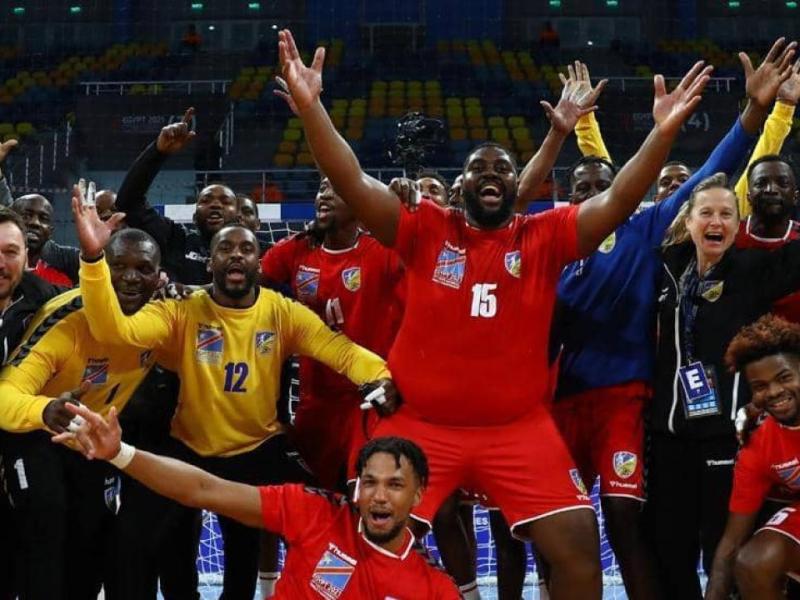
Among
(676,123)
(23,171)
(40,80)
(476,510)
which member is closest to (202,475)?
(676,123)

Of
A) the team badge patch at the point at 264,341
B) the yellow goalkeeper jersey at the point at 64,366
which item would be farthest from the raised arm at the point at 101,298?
the team badge patch at the point at 264,341

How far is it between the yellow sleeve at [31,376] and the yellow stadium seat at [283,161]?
11.6 m

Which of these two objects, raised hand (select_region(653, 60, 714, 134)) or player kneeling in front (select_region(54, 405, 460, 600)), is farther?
raised hand (select_region(653, 60, 714, 134))

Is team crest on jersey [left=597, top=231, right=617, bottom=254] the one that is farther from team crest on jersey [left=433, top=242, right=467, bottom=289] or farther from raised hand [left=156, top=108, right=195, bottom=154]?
raised hand [left=156, top=108, right=195, bottom=154]

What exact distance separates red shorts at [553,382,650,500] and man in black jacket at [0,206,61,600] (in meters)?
2.19

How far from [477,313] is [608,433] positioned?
80cm

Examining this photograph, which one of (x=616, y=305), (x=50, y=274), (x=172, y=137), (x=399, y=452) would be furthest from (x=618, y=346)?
(x=50, y=274)

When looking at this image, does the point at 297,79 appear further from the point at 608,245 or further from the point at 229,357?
the point at 608,245

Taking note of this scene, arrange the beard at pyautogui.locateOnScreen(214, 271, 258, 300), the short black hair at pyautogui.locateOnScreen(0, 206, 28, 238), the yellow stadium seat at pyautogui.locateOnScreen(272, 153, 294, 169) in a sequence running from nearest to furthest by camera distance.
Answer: the short black hair at pyautogui.locateOnScreen(0, 206, 28, 238), the beard at pyautogui.locateOnScreen(214, 271, 258, 300), the yellow stadium seat at pyautogui.locateOnScreen(272, 153, 294, 169)

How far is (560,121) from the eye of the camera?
180 inches

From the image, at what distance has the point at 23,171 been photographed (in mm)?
15141

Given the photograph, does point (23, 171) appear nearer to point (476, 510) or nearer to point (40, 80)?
point (40, 80)

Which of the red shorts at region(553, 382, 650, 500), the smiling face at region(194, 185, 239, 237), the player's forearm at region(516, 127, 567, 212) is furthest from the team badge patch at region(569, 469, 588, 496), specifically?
the smiling face at region(194, 185, 239, 237)

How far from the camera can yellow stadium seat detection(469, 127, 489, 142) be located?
1650 cm
